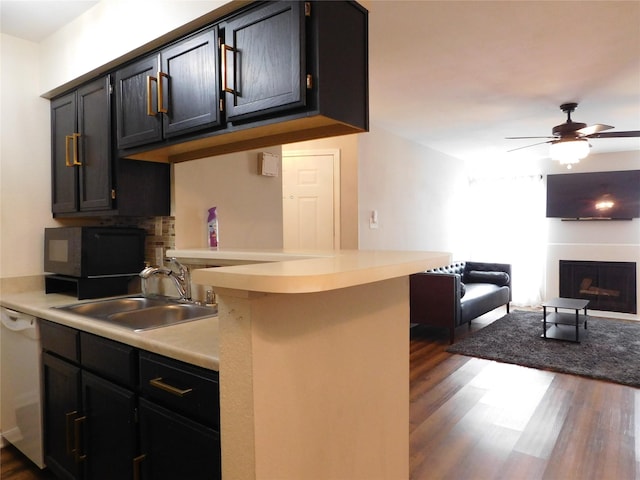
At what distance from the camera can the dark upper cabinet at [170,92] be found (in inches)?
65.6

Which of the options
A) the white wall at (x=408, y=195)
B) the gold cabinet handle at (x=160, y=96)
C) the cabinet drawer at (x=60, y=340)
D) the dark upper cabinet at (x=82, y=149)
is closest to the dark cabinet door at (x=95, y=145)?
the dark upper cabinet at (x=82, y=149)

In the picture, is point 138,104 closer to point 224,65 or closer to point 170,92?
point 170,92

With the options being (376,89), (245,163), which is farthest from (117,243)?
(376,89)

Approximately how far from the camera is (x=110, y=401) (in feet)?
5.12

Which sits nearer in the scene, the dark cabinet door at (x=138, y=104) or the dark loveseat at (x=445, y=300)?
the dark cabinet door at (x=138, y=104)

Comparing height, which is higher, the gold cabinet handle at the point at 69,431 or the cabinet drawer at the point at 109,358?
the cabinet drawer at the point at 109,358

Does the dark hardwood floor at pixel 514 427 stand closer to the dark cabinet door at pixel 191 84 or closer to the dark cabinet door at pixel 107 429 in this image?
the dark cabinet door at pixel 107 429

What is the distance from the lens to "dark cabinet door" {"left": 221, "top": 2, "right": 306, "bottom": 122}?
1.38 metres

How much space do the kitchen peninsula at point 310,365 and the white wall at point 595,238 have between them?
5.76 meters

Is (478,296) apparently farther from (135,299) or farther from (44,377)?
(44,377)

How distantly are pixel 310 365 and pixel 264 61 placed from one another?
1.06 m

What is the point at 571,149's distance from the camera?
3521 mm

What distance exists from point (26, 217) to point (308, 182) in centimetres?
249

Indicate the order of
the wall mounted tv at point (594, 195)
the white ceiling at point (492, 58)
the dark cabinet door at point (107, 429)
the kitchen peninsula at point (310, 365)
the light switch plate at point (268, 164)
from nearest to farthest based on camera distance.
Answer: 1. the kitchen peninsula at point (310, 365)
2. the dark cabinet door at point (107, 429)
3. the white ceiling at point (492, 58)
4. the light switch plate at point (268, 164)
5. the wall mounted tv at point (594, 195)
